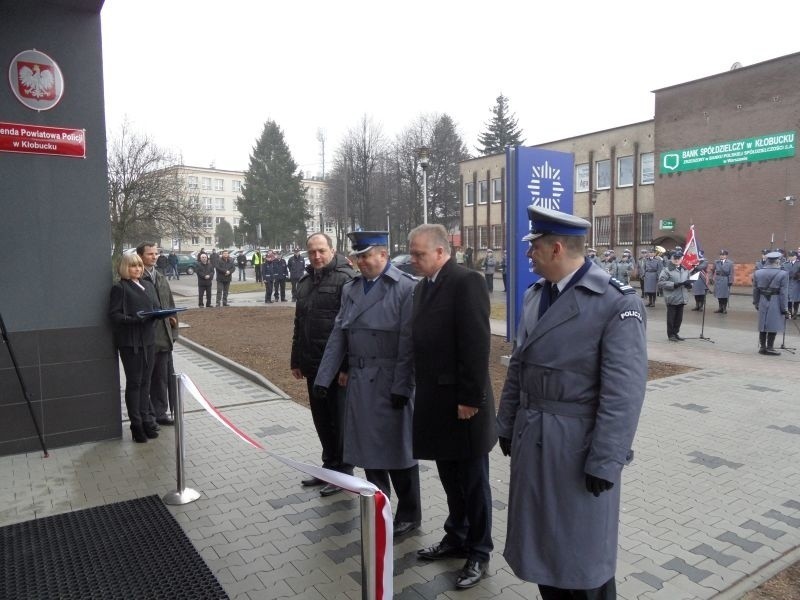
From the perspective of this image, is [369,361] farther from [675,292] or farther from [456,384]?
[675,292]

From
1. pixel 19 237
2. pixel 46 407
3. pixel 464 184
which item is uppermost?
pixel 464 184

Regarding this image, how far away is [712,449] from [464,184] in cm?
4457

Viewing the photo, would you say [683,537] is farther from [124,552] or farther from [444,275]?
[124,552]

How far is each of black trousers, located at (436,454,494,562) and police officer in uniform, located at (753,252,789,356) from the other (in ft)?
33.5

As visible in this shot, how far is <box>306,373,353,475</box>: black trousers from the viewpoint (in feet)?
15.8

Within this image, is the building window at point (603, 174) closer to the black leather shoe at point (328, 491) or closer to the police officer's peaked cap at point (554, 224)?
the black leather shoe at point (328, 491)

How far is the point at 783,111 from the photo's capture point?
27.9 m

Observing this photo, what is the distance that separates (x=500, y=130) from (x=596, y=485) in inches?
2847

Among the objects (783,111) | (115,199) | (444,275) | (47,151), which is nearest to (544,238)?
(444,275)

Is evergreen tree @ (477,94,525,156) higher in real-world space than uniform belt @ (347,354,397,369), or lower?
higher

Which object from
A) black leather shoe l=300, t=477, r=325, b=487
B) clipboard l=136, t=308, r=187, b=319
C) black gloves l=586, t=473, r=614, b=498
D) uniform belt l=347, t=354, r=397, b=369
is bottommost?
black leather shoe l=300, t=477, r=325, b=487

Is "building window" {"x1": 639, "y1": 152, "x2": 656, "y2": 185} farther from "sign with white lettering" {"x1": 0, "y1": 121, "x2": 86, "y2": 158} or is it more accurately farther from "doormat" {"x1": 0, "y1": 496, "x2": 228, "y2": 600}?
"doormat" {"x1": 0, "y1": 496, "x2": 228, "y2": 600}

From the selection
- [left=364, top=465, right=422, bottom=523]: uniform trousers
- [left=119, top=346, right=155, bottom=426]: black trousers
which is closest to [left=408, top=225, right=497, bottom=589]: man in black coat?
[left=364, top=465, right=422, bottom=523]: uniform trousers

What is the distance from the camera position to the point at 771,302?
38.1ft
